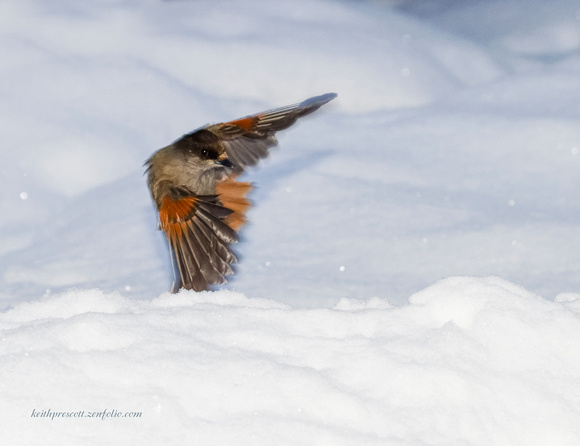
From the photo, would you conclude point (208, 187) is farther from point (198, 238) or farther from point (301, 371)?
point (301, 371)

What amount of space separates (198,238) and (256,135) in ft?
1.89

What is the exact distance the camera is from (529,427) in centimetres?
188

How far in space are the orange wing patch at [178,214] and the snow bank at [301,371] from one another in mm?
348

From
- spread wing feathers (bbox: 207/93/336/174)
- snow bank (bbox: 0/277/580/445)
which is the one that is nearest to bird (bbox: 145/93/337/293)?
spread wing feathers (bbox: 207/93/336/174)

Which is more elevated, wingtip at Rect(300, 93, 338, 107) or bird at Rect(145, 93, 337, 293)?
wingtip at Rect(300, 93, 338, 107)

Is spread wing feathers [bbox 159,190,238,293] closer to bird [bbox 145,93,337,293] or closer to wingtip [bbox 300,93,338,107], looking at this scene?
bird [bbox 145,93,337,293]

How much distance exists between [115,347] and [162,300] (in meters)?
0.46

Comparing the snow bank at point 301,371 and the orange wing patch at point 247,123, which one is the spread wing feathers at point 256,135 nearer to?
the orange wing patch at point 247,123

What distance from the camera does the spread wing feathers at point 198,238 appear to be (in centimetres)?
266

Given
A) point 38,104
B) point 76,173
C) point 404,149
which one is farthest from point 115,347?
point 38,104

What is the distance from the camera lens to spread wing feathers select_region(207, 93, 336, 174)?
9.84 ft

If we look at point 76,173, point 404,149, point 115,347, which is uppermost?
point 115,347

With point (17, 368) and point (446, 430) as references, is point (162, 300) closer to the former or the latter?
point (17, 368)

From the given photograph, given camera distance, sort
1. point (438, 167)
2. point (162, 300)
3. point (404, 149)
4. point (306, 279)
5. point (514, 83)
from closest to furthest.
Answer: point (162, 300) < point (306, 279) < point (438, 167) < point (404, 149) < point (514, 83)
